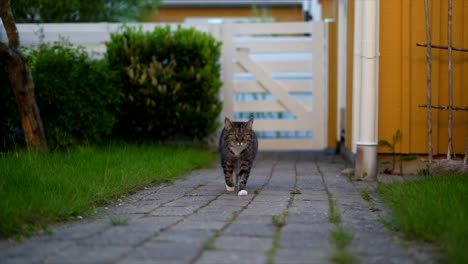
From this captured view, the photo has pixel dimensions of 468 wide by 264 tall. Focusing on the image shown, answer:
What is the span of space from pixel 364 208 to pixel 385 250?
147 cm

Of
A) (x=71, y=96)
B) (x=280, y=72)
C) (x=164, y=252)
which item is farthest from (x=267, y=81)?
(x=164, y=252)

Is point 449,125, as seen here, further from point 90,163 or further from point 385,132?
point 90,163

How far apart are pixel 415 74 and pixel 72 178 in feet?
12.1

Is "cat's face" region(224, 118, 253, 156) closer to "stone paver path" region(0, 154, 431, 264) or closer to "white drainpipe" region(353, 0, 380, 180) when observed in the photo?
"stone paver path" region(0, 154, 431, 264)

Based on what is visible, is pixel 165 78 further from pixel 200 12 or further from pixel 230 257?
pixel 200 12

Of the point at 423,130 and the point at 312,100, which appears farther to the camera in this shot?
the point at 312,100

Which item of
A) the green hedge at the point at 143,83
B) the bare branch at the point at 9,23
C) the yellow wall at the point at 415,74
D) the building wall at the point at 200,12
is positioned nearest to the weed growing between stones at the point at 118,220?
the yellow wall at the point at 415,74

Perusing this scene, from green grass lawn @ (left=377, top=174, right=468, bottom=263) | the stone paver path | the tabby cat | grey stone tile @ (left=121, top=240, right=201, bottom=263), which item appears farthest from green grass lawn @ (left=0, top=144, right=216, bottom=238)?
green grass lawn @ (left=377, top=174, right=468, bottom=263)

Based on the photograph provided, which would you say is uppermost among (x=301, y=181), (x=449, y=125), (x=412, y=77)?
(x=412, y=77)

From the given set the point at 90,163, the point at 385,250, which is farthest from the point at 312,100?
the point at 385,250

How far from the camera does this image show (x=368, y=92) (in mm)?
7000

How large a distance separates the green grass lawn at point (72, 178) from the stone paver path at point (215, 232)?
0.54ft

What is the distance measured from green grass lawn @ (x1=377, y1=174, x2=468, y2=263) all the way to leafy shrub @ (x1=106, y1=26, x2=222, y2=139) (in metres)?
3.99

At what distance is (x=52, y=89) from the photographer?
8281 millimetres
